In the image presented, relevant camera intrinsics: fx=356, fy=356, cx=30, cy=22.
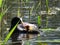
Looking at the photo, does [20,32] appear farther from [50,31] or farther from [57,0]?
[57,0]

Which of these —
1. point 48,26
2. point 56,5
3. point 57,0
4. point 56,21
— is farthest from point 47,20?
point 57,0

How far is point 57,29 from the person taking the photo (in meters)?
7.72

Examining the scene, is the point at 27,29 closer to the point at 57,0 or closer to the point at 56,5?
the point at 56,5

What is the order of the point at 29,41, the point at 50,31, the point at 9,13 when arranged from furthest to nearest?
the point at 9,13
the point at 50,31
the point at 29,41

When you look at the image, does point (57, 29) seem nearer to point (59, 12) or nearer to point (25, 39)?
point (25, 39)

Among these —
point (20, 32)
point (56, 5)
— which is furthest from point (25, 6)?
point (20, 32)

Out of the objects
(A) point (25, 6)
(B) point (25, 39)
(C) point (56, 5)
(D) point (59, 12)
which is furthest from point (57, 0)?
(B) point (25, 39)

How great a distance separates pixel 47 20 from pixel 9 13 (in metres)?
1.74

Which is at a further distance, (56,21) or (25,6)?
(25,6)

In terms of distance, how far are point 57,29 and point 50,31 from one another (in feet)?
0.87

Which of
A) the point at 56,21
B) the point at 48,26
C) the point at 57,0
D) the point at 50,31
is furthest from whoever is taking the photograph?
the point at 57,0

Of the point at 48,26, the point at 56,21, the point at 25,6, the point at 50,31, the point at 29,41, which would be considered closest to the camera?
the point at 29,41

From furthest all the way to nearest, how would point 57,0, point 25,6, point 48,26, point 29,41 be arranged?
point 57,0
point 25,6
point 48,26
point 29,41

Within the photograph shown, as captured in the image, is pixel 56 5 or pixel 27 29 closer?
pixel 27 29
